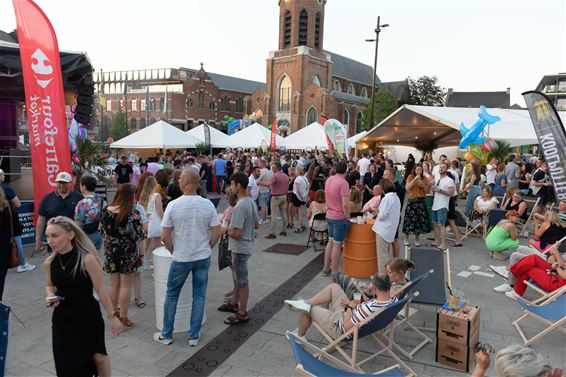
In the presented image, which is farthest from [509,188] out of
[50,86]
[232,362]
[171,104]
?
[171,104]

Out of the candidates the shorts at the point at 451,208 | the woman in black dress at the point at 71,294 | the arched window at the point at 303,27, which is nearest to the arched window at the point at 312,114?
the arched window at the point at 303,27

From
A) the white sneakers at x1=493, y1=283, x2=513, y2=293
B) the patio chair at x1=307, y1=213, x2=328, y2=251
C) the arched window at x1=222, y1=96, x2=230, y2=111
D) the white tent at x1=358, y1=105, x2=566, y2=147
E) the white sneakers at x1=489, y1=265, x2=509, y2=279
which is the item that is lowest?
the white sneakers at x1=493, y1=283, x2=513, y2=293

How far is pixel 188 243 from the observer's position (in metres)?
3.81

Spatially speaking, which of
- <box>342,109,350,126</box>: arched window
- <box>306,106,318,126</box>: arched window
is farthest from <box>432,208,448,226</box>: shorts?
<box>342,109,350,126</box>: arched window

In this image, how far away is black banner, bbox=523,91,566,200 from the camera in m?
6.46

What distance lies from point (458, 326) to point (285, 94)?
155 feet

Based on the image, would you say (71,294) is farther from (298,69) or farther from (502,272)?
(298,69)

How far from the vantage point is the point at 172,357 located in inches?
147

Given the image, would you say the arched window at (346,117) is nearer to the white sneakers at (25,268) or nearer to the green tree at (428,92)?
the green tree at (428,92)

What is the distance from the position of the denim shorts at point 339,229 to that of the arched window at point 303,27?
4561 cm

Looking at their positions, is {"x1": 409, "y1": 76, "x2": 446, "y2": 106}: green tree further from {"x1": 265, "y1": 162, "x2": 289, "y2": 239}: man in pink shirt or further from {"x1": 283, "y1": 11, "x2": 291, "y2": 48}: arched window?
{"x1": 265, "y1": 162, "x2": 289, "y2": 239}: man in pink shirt

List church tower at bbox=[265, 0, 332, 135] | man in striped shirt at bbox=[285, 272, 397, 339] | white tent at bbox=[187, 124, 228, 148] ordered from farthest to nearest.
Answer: church tower at bbox=[265, 0, 332, 135] < white tent at bbox=[187, 124, 228, 148] < man in striped shirt at bbox=[285, 272, 397, 339]

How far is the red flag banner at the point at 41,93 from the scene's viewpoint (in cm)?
658

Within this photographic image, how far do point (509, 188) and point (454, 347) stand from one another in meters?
7.95
